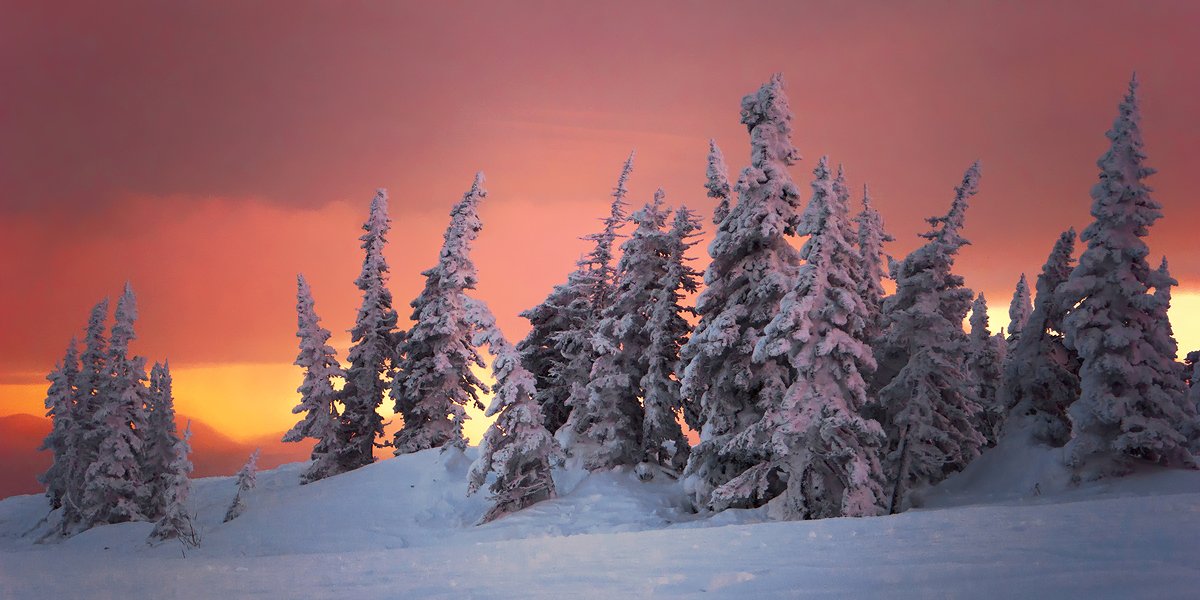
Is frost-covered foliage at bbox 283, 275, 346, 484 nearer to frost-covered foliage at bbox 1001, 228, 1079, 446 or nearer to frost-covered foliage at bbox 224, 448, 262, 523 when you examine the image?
frost-covered foliage at bbox 224, 448, 262, 523

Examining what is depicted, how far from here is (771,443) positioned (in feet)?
79.9

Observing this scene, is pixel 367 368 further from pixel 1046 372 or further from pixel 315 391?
pixel 1046 372

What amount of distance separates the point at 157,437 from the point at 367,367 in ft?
55.3

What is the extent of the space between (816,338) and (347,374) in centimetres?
3008

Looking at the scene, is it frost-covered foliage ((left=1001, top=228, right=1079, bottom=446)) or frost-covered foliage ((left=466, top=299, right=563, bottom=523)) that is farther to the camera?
frost-covered foliage ((left=1001, top=228, right=1079, bottom=446))

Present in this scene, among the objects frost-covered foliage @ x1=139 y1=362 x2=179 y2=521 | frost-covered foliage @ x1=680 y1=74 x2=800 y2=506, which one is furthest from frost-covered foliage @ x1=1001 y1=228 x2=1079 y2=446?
frost-covered foliage @ x1=139 y1=362 x2=179 y2=521

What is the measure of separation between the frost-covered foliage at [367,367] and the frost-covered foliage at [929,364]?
27.8 meters

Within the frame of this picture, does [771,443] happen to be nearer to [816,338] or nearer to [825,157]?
[816,338]

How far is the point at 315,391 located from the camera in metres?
44.1

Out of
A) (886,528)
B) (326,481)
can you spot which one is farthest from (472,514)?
(886,528)

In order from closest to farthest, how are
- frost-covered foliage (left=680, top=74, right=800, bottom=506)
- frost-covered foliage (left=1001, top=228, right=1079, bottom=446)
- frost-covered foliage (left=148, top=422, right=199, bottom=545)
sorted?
frost-covered foliage (left=680, top=74, right=800, bottom=506), frost-covered foliage (left=1001, top=228, right=1079, bottom=446), frost-covered foliage (left=148, top=422, right=199, bottom=545)

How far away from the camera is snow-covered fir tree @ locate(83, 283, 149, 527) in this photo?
47.8 m

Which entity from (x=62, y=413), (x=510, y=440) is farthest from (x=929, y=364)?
(x=62, y=413)

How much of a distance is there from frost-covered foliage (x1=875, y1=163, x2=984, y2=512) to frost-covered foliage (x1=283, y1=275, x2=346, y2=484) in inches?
1168
